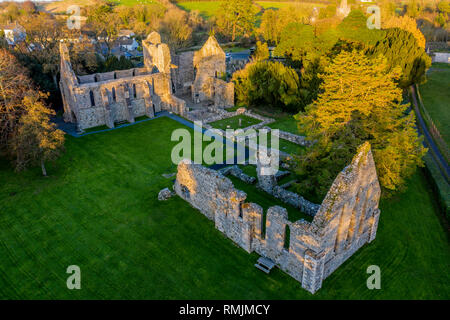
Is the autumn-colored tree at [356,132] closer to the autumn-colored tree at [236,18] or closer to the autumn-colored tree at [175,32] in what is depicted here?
the autumn-colored tree at [175,32]

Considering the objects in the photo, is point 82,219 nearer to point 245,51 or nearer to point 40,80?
point 40,80

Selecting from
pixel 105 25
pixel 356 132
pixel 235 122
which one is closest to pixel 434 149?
pixel 356 132

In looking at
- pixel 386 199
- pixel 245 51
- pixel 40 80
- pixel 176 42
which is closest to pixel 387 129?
pixel 386 199

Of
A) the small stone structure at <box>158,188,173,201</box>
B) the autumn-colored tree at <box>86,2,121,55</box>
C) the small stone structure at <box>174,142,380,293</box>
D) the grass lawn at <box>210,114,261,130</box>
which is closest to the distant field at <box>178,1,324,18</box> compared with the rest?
the autumn-colored tree at <box>86,2,121,55</box>

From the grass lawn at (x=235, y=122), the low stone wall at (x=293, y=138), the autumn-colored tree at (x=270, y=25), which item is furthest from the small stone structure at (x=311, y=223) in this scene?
the autumn-colored tree at (x=270, y=25)

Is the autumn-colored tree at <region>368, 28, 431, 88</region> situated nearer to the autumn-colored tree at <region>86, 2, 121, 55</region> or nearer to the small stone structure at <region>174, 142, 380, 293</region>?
the small stone structure at <region>174, 142, 380, 293</region>

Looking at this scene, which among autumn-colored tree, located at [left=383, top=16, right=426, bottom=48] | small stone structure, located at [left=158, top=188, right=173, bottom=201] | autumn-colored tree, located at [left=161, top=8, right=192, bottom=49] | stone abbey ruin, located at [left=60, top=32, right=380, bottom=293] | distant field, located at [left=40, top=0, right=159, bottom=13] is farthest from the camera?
distant field, located at [left=40, top=0, right=159, bottom=13]

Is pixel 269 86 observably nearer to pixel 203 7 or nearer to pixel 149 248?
pixel 149 248
